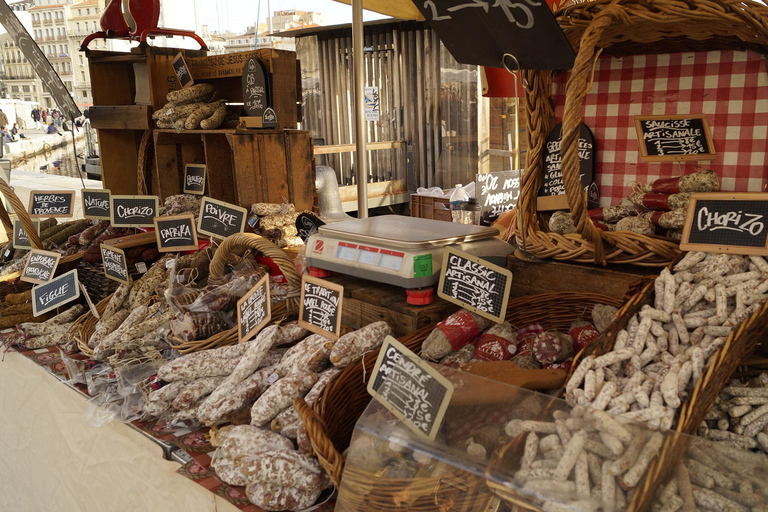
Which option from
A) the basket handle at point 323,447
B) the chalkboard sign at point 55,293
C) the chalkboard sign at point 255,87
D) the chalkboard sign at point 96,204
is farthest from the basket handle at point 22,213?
the basket handle at point 323,447

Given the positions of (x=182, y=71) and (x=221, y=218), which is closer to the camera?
(x=221, y=218)

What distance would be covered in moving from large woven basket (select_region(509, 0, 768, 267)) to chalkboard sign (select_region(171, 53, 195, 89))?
2166mm

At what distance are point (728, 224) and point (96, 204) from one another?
3.15 metres

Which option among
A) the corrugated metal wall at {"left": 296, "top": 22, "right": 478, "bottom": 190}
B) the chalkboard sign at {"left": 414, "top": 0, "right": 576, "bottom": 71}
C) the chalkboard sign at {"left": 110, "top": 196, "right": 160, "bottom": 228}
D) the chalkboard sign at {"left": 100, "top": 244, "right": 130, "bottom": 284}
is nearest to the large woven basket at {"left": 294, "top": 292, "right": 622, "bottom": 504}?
the chalkboard sign at {"left": 414, "top": 0, "right": 576, "bottom": 71}

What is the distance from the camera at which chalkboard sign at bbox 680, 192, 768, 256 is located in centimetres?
143

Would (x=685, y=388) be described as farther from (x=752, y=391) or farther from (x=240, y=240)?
(x=240, y=240)

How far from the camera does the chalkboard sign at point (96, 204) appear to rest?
3346 mm

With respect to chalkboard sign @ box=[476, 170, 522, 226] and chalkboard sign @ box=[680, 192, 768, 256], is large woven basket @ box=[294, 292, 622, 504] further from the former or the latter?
chalkboard sign @ box=[476, 170, 522, 226]

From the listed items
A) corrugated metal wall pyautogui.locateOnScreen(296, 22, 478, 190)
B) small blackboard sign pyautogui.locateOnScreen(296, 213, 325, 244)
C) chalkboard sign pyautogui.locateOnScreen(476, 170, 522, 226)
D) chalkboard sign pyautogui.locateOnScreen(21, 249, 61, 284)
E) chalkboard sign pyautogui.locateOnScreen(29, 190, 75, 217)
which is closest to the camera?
small blackboard sign pyautogui.locateOnScreen(296, 213, 325, 244)

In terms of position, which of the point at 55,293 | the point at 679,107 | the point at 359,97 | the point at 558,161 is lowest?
the point at 55,293

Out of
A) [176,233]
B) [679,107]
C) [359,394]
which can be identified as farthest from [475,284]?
[176,233]

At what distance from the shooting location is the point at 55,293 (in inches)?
113

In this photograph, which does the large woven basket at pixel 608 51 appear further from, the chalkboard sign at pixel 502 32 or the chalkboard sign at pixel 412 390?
the chalkboard sign at pixel 412 390

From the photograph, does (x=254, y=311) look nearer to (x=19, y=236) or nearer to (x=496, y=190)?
(x=19, y=236)
